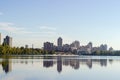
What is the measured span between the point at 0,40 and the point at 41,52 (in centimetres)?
2837

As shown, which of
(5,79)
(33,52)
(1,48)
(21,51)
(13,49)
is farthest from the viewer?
(33,52)

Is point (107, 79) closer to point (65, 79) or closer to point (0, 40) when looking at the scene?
point (65, 79)

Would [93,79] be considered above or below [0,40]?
below

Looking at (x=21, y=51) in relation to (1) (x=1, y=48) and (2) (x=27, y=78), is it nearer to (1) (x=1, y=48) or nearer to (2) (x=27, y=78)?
(1) (x=1, y=48)

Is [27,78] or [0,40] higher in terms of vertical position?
[0,40]

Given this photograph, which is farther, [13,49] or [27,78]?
[13,49]

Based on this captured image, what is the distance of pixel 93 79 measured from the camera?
24891 mm

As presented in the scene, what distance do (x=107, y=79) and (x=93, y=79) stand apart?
1365mm

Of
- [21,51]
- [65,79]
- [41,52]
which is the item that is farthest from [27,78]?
[41,52]

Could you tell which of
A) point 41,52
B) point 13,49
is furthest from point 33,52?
Answer: point 13,49

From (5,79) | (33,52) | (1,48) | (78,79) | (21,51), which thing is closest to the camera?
(5,79)

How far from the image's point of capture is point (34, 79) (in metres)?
23.7

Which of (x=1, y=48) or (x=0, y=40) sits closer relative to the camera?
(x=1, y=48)

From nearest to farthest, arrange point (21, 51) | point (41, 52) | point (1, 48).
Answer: point (1, 48) < point (21, 51) < point (41, 52)
